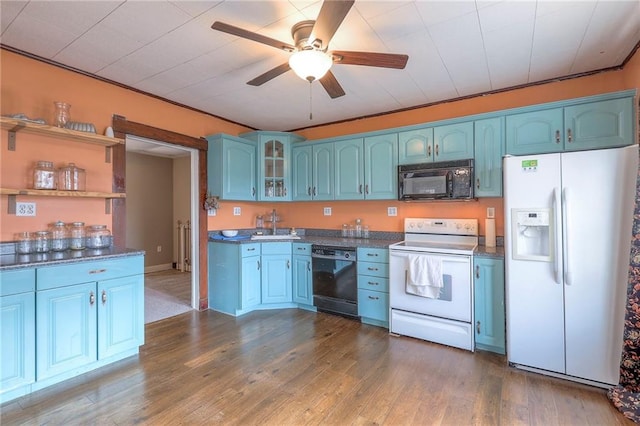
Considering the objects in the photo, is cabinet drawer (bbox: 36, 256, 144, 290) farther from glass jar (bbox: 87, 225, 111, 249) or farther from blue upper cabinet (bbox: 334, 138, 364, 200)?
A: blue upper cabinet (bbox: 334, 138, 364, 200)

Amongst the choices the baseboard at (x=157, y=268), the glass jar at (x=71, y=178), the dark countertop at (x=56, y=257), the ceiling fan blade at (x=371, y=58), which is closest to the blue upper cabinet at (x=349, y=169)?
the ceiling fan blade at (x=371, y=58)

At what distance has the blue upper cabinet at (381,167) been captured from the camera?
11.1 feet

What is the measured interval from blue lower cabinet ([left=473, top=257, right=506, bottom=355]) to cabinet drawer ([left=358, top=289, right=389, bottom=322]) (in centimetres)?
84

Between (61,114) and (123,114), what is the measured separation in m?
0.60

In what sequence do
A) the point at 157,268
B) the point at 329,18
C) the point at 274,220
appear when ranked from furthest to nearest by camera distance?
1. the point at 157,268
2. the point at 274,220
3. the point at 329,18

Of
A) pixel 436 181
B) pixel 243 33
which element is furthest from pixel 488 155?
pixel 243 33

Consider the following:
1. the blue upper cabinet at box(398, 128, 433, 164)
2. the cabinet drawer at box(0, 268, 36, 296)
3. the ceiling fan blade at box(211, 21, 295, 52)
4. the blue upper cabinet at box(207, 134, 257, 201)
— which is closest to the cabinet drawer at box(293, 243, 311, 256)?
the blue upper cabinet at box(207, 134, 257, 201)

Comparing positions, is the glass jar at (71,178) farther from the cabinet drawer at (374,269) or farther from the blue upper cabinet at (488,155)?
the blue upper cabinet at (488,155)

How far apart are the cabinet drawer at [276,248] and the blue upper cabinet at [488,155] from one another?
217 cm

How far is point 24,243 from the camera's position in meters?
2.32

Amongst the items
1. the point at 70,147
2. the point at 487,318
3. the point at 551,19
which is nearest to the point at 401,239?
the point at 487,318

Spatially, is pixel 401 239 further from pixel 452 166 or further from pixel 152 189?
pixel 152 189

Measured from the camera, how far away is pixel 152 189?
19.4 feet

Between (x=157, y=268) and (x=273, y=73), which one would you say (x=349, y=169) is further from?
(x=157, y=268)
